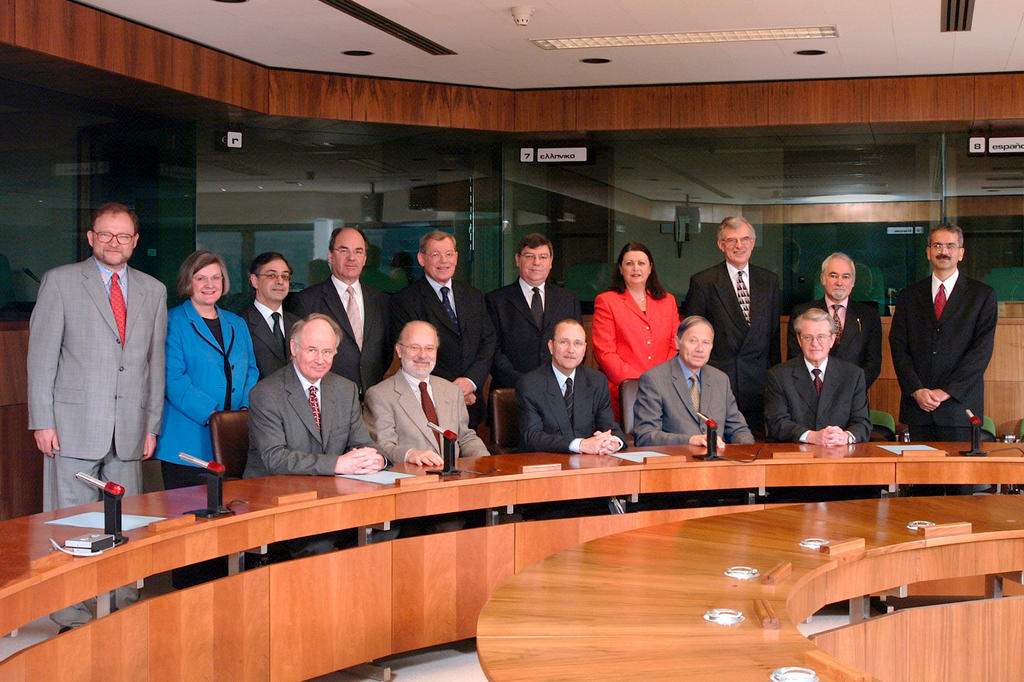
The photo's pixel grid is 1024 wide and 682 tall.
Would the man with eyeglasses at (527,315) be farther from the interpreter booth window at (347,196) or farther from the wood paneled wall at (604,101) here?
the interpreter booth window at (347,196)

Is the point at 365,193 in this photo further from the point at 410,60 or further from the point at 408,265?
the point at 410,60

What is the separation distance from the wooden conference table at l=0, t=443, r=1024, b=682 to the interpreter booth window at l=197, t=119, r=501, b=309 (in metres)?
3.47

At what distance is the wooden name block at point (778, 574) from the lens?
280 centimetres

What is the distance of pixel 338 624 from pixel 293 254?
4219mm

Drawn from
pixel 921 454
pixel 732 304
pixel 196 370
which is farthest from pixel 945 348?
pixel 196 370

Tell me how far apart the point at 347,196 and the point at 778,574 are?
5.45 meters

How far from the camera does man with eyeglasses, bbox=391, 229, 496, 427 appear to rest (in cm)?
571

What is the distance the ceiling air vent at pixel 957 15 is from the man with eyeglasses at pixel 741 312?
140 cm

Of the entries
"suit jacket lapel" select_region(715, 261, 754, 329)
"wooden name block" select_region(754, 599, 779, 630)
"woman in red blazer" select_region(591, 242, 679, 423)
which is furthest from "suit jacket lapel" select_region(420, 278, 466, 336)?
"wooden name block" select_region(754, 599, 779, 630)

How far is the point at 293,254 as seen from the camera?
24.7ft

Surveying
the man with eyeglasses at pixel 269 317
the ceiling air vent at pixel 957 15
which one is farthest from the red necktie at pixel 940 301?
the man with eyeglasses at pixel 269 317

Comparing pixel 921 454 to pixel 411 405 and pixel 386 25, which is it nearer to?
pixel 411 405

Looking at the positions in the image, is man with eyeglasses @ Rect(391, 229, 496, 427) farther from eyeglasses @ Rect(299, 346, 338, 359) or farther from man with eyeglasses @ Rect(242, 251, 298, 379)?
eyeglasses @ Rect(299, 346, 338, 359)

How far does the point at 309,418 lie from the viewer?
425cm
